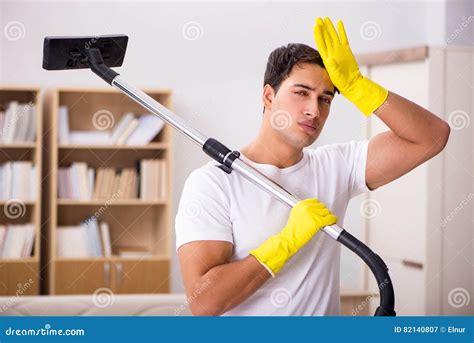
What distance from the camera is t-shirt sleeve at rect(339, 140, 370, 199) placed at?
1.39 meters

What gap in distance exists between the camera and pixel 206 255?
3.89 feet

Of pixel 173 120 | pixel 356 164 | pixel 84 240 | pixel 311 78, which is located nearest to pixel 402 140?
pixel 356 164

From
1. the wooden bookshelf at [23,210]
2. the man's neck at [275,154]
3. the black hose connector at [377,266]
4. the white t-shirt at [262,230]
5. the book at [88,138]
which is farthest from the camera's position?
the book at [88,138]

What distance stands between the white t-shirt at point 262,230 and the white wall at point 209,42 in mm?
2081

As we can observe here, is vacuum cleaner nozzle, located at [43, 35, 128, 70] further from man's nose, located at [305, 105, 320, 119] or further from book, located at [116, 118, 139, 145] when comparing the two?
book, located at [116, 118, 139, 145]

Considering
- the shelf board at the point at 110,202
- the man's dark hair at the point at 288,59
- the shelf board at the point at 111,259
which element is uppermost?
the man's dark hair at the point at 288,59

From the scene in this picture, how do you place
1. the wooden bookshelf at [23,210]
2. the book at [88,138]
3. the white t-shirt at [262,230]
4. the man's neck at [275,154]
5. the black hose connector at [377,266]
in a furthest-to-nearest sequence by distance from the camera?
1. the book at [88,138]
2. the wooden bookshelf at [23,210]
3. the man's neck at [275,154]
4. the white t-shirt at [262,230]
5. the black hose connector at [377,266]

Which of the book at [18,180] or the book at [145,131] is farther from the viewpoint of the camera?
the book at [145,131]

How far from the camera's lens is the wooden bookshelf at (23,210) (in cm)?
306

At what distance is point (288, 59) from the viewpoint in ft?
4.32

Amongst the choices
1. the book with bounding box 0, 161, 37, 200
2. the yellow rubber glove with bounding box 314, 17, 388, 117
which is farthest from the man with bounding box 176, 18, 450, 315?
the book with bounding box 0, 161, 37, 200

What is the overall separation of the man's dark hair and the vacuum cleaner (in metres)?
0.20

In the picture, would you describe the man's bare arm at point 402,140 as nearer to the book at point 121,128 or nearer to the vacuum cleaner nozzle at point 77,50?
the vacuum cleaner nozzle at point 77,50

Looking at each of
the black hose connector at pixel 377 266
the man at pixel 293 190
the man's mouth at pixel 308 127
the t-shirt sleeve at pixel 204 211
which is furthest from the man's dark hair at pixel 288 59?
the black hose connector at pixel 377 266
